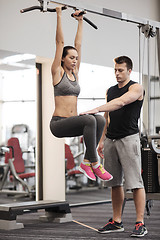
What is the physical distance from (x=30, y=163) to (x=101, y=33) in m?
2.39

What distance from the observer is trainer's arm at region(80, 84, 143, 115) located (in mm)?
3894

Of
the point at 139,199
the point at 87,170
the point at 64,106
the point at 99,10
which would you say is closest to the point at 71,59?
the point at 64,106

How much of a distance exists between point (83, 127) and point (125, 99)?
69 cm

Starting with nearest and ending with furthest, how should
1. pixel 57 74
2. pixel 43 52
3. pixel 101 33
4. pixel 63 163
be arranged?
pixel 57 74
pixel 43 52
pixel 63 163
pixel 101 33

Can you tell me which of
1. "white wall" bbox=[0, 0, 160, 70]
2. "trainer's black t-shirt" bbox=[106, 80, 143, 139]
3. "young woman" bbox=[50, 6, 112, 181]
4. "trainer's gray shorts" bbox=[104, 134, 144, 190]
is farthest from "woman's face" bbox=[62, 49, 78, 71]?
"white wall" bbox=[0, 0, 160, 70]

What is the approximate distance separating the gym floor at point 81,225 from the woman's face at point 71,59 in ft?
5.47

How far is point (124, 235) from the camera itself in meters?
4.34

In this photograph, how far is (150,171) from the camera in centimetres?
454

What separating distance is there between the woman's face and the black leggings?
445 mm

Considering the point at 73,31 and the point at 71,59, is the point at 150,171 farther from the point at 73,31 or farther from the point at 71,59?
the point at 73,31

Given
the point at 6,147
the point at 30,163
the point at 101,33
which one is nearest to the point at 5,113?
the point at 6,147

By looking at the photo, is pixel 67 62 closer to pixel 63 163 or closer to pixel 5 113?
pixel 5 113

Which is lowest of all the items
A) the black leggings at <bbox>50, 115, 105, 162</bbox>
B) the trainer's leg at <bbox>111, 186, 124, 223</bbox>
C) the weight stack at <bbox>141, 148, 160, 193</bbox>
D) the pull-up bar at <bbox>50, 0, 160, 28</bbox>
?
the trainer's leg at <bbox>111, 186, 124, 223</bbox>

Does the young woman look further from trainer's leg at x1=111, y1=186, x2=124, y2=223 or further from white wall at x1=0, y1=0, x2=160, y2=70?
white wall at x1=0, y1=0, x2=160, y2=70
